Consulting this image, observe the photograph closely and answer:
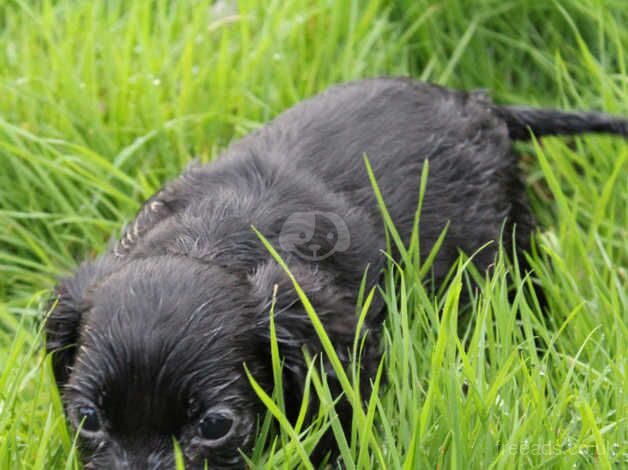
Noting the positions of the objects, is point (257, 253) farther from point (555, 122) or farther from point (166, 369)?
point (555, 122)

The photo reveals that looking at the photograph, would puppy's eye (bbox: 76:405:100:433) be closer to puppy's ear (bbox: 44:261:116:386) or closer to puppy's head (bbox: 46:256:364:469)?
puppy's head (bbox: 46:256:364:469)

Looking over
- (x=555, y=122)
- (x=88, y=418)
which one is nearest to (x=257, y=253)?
(x=88, y=418)

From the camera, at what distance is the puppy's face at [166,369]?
254 cm

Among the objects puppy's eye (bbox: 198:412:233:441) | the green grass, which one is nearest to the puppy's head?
puppy's eye (bbox: 198:412:233:441)

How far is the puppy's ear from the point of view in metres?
3.00

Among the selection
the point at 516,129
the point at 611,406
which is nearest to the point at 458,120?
the point at 516,129

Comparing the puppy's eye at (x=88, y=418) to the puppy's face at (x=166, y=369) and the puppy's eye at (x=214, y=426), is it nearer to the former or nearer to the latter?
the puppy's face at (x=166, y=369)

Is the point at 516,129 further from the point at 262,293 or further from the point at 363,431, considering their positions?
the point at 363,431

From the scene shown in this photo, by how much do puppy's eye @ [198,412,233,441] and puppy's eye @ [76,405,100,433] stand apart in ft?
0.89

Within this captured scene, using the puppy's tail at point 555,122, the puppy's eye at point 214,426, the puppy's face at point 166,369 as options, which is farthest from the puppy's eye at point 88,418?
the puppy's tail at point 555,122

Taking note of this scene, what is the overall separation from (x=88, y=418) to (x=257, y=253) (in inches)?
26.6

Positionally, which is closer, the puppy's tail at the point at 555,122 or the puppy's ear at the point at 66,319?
the puppy's ear at the point at 66,319

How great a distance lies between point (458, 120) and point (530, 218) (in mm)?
556

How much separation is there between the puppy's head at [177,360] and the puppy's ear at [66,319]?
0.13 metres
